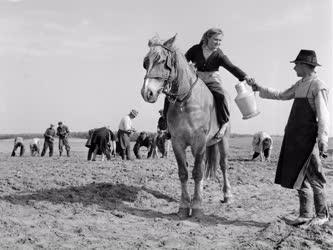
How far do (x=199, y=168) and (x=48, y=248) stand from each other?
2.81m

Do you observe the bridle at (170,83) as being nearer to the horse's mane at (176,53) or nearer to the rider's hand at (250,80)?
the horse's mane at (176,53)

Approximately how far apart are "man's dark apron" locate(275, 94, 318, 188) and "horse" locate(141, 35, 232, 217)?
48.5 inches

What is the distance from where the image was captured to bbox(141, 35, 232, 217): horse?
6039 mm

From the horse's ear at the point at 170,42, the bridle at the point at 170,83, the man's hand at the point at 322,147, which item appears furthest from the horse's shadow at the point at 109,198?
the horse's ear at the point at 170,42

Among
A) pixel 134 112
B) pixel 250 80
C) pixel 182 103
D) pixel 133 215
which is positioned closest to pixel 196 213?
Answer: pixel 133 215

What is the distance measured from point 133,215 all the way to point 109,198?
1.04 meters

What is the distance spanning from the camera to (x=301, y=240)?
17.3 ft

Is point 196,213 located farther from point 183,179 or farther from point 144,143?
point 144,143

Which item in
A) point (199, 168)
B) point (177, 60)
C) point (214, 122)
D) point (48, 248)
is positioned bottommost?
point (48, 248)

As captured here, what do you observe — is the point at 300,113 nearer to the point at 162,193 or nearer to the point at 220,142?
the point at 220,142

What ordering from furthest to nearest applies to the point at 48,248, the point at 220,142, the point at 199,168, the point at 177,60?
the point at 220,142 → the point at 199,168 → the point at 177,60 → the point at 48,248

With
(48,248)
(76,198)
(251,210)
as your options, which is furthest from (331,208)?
(48,248)

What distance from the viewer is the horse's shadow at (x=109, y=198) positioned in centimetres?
657

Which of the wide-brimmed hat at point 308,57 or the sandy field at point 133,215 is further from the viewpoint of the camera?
the wide-brimmed hat at point 308,57
